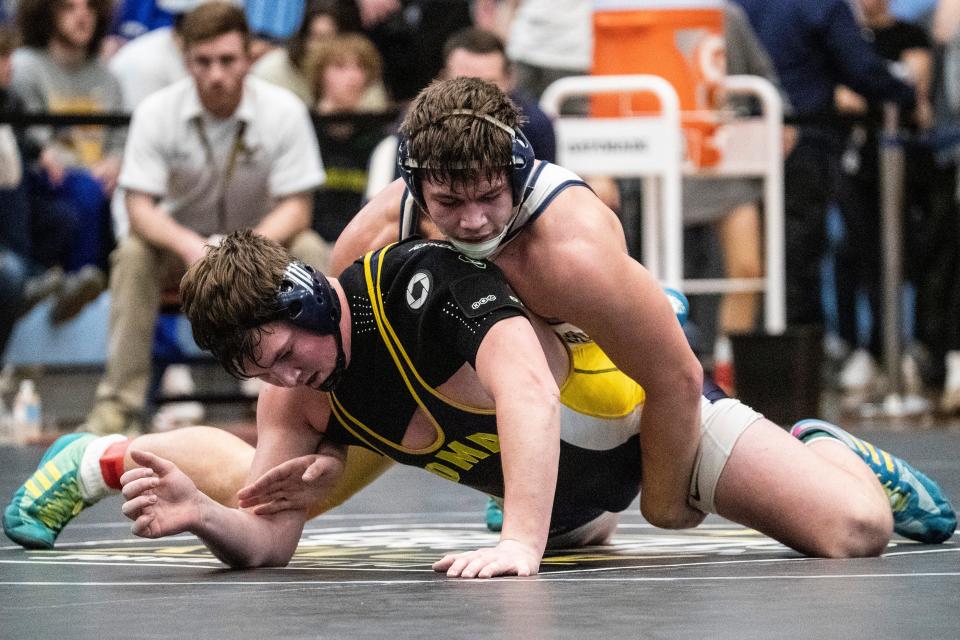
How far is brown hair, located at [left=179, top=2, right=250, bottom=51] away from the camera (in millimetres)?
6586

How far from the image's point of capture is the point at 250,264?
307 cm

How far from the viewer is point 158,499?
308cm

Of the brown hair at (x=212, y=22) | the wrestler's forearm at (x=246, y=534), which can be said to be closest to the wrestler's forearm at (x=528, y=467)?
the wrestler's forearm at (x=246, y=534)

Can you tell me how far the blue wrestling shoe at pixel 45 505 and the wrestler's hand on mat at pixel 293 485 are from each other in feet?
2.17

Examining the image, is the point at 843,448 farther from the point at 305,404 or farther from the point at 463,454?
the point at 305,404

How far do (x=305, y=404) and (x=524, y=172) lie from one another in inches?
23.5

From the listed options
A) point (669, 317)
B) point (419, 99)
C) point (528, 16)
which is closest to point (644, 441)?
point (669, 317)

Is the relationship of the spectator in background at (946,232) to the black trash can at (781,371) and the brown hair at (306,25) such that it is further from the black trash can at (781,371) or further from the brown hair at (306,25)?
the brown hair at (306,25)

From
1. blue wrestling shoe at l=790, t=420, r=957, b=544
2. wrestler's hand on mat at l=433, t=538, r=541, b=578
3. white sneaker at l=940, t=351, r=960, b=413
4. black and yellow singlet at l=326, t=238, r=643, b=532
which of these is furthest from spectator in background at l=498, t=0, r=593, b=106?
wrestler's hand on mat at l=433, t=538, r=541, b=578

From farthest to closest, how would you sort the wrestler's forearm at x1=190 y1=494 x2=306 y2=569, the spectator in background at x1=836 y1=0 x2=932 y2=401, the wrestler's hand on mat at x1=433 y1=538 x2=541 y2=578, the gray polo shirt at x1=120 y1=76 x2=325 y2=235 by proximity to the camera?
the spectator in background at x1=836 y1=0 x2=932 y2=401, the gray polo shirt at x1=120 y1=76 x2=325 y2=235, the wrestler's forearm at x1=190 y1=494 x2=306 y2=569, the wrestler's hand on mat at x1=433 y1=538 x2=541 y2=578

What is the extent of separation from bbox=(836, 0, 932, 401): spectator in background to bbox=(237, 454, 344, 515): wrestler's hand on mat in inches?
193

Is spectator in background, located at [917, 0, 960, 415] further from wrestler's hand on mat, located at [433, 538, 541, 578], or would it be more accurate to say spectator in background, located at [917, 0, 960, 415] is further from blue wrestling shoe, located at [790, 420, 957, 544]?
wrestler's hand on mat, located at [433, 538, 541, 578]

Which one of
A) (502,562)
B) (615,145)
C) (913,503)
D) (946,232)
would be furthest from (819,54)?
(502,562)

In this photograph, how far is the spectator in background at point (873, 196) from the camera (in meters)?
7.89
